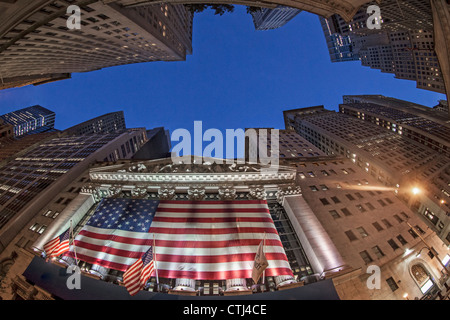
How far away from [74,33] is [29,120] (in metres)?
183

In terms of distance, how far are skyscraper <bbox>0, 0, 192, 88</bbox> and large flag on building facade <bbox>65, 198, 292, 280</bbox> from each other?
21.7 metres

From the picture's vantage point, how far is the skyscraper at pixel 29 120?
148 meters

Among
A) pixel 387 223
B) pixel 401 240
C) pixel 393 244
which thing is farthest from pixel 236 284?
pixel 387 223

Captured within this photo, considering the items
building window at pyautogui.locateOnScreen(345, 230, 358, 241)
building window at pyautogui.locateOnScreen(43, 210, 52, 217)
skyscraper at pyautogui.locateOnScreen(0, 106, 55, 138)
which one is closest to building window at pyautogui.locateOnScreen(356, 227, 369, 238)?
building window at pyautogui.locateOnScreen(345, 230, 358, 241)

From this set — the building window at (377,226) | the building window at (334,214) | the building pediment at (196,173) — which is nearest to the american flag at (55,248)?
the building pediment at (196,173)

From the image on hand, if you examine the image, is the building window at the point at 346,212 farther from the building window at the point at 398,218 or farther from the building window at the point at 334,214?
the building window at the point at 398,218

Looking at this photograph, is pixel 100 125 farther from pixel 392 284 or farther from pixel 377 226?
pixel 392 284

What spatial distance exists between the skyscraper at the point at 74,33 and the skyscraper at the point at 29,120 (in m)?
130

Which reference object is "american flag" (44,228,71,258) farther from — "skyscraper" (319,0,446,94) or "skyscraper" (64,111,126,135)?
"skyscraper" (64,111,126,135)

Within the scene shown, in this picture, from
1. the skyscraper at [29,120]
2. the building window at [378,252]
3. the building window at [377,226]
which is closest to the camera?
the building window at [378,252]

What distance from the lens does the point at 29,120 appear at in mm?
159750

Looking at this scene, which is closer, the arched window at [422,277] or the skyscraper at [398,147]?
the arched window at [422,277]

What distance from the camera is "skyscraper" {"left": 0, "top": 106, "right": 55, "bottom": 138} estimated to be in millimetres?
148375
